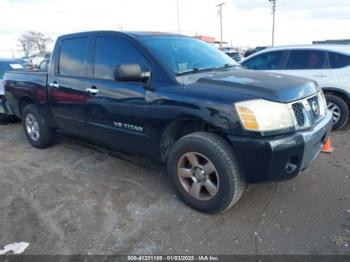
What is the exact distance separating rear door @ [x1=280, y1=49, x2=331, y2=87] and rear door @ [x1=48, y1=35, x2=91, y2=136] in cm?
421

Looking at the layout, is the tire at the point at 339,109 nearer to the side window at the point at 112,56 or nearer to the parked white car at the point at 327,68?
the parked white car at the point at 327,68

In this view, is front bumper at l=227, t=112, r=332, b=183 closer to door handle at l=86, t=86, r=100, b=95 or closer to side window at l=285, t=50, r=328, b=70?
door handle at l=86, t=86, r=100, b=95

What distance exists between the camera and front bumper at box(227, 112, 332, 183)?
265cm

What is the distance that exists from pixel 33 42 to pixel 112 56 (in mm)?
48932

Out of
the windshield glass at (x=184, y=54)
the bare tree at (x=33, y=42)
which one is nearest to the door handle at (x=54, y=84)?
the windshield glass at (x=184, y=54)

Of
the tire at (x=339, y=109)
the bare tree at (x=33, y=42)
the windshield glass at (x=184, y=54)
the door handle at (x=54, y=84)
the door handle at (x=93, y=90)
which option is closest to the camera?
the windshield glass at (x=184, y=54)

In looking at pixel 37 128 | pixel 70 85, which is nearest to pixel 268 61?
pixel 70 85

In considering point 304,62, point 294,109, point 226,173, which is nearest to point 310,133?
point 294,109

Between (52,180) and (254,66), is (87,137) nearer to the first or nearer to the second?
(52,180)

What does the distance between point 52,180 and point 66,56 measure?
70.2 inches

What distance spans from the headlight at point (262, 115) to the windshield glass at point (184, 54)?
98 centimetres

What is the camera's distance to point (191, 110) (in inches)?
117

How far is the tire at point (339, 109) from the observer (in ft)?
19.6

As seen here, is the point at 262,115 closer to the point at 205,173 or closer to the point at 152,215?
the point at 205,173
